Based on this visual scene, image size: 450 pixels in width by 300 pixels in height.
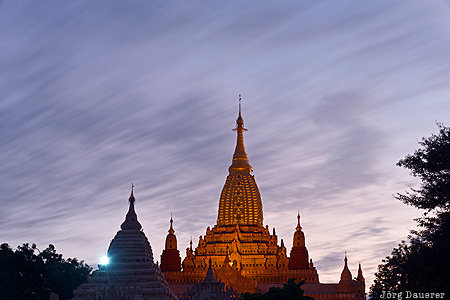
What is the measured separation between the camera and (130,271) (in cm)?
7262

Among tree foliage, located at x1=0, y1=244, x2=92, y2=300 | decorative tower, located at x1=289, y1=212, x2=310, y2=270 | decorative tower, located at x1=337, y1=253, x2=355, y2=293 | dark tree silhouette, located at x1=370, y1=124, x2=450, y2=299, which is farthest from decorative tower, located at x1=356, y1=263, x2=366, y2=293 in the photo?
dark tree silhouette, located at x1=370, y1=124, x2=450, y2=299

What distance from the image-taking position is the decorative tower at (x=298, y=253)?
366 ft

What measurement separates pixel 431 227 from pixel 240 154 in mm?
82865

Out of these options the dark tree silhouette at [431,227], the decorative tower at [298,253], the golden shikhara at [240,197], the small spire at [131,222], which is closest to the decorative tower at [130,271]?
the small spire at [131,222]

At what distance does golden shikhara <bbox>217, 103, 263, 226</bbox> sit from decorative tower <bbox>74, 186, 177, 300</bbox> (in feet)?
155

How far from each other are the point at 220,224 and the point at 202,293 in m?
48.4

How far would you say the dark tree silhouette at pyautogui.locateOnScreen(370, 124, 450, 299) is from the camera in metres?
40.6

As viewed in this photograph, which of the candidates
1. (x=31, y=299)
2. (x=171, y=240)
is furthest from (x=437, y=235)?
(x=171, y=240)

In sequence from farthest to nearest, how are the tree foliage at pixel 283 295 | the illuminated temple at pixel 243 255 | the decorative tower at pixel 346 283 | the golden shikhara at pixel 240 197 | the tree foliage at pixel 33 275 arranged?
the golden shikhara at pixel 240 197 < the illuminated temple at pixel 243 255 < the decorative tower at pixel 346 283 < the tree foliage at pixel 33 275 < the tree foliage at pixel 283 295

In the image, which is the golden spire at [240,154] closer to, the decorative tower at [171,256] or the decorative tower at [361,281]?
the decorative tower at [171,256]

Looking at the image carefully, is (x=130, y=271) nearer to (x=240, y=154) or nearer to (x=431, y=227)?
(x=431, y=227)

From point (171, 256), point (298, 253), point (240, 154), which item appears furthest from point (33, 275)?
point (240, 154)

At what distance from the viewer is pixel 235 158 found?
417 ft

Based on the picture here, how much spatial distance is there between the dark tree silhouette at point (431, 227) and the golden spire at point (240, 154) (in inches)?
3011
